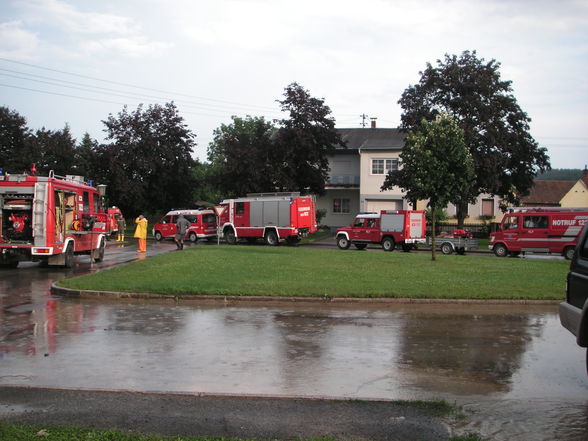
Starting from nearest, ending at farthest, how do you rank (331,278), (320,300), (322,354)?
(322,354) → (320,300) → (331,278)

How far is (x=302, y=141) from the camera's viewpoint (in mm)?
42156

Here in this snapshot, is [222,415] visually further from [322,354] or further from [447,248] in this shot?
[447,248]

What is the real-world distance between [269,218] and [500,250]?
14051 millimetres

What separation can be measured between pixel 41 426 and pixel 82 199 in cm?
1847

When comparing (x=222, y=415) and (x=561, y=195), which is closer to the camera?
(x=222, y=415)

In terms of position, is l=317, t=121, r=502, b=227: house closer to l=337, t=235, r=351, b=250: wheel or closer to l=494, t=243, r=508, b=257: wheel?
l=337, t=235, r=351, b=250: wheel

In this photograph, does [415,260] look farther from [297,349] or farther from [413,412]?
[413,412]

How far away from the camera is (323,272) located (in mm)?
17266

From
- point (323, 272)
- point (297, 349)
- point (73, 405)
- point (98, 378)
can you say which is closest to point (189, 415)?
point (73, 405)

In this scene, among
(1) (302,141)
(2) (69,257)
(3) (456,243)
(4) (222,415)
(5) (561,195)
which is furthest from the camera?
(5) (561,195)

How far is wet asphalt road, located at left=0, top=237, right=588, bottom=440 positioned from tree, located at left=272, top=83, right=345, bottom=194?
101 ft

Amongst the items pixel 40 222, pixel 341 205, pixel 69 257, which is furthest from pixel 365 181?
pixel 40 222

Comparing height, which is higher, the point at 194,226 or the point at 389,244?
the point at 194,226

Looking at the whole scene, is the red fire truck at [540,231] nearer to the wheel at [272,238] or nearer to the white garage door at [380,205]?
the wheel at [272,238]
